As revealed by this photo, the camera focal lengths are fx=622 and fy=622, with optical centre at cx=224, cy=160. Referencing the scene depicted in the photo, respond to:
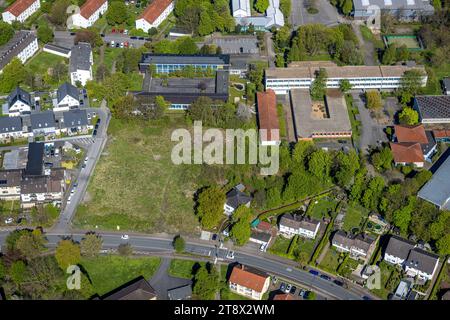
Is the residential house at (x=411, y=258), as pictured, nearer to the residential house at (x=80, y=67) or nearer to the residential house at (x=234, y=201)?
the residential house at (x=234, y=201)

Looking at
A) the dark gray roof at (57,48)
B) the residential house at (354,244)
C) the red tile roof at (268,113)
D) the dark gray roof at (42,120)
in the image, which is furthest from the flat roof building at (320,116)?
the dark gray roof at (57,48)

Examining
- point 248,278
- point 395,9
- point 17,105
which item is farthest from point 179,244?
point 395,9

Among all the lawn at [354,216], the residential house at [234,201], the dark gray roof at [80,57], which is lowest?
the lawn at [354,216]

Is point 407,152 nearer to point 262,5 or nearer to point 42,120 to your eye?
point 262,5

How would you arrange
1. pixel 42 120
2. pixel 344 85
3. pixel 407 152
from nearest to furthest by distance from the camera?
pixel 407 152, pixel 42 120, pixel 344 85

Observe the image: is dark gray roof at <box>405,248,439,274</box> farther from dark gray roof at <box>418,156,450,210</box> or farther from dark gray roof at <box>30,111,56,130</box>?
dark gray roof at <box>30,111,56,130</box>

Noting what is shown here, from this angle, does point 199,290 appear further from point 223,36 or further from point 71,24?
point 71,24
